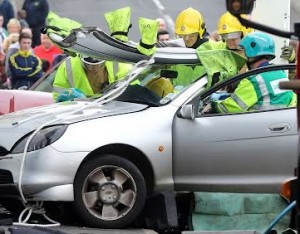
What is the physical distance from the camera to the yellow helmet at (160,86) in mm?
9883

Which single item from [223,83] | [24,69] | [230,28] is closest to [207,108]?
[223,83]

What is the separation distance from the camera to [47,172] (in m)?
9.05

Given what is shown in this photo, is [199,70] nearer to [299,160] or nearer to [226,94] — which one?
[226,94]

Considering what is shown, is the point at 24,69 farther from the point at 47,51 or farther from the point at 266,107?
the point at 266,107

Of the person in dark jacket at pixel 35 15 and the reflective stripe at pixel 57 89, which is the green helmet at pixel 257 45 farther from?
the person in dark jacket at pixel 35 15

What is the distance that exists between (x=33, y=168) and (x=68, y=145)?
353mm

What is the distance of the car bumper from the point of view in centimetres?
905

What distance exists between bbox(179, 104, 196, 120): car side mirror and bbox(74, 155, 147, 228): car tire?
614 mm

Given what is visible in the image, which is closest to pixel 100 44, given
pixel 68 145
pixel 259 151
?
pixel 68 145

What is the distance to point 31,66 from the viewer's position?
49.3 ft

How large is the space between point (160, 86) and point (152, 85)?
7 cm

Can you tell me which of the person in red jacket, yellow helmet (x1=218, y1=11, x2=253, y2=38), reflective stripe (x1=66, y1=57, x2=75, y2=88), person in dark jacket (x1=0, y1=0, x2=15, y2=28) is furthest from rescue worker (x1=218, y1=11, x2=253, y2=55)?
person in dark jacket (x1=0, y1=0, x2=15, y2=28)

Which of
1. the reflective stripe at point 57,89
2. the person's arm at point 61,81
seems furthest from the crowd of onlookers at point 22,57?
the person's arm at point 61,81

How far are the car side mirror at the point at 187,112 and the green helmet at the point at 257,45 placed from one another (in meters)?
0.99
